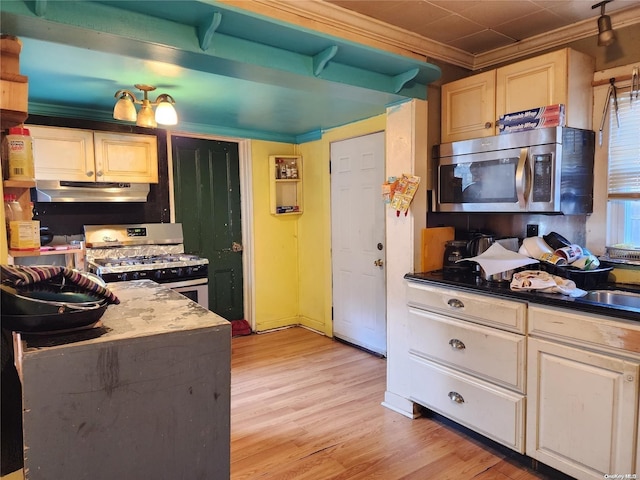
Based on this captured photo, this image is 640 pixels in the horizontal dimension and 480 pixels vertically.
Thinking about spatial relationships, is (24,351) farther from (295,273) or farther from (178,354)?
(295,273)

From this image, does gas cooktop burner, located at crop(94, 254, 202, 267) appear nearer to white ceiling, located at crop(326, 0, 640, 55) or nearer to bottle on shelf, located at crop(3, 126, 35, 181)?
bottle on shelf, located at crop(3, 126, 35, 181)

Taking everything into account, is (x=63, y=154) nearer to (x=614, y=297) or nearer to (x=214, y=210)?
(x=214, y=210)

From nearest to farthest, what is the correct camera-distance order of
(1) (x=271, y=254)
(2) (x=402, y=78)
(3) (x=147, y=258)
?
(2) (x=402, y=78), (3) (x=147, y=258), (1) (x=271, y=254)

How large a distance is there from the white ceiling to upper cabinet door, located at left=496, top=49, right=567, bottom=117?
0.24 meters

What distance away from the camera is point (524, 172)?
223cm

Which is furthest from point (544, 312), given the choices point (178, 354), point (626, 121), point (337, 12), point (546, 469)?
point (337, 12)

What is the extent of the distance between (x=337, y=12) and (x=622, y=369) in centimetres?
212

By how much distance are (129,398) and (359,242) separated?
2.94 metres

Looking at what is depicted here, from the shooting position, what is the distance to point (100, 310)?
118 centimetres

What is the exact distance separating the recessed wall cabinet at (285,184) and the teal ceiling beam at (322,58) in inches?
91.4

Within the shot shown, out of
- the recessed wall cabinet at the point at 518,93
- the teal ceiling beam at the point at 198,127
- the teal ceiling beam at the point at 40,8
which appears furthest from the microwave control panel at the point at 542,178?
the teal ceiling beam at the point at 198,127

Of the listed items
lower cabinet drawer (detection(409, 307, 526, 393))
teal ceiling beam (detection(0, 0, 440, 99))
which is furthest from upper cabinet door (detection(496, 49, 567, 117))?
lower cabinet drawer (detection(409, 307, 526, 393))

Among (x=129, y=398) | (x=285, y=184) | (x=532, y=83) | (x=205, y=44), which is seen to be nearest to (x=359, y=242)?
(x=285, y=184)

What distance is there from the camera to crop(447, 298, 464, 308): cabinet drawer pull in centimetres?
228
